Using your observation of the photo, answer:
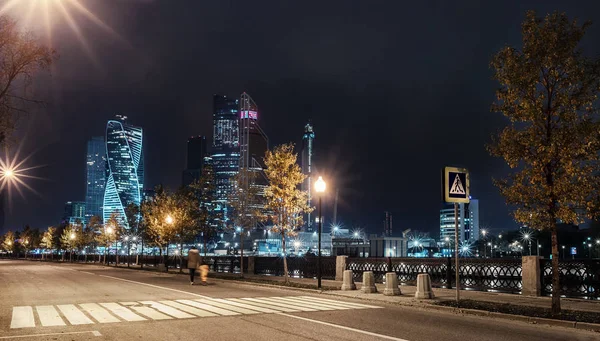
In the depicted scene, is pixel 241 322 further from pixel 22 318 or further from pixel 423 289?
pixel 423 289

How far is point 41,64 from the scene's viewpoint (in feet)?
71.8

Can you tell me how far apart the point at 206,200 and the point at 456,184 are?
1744 inches

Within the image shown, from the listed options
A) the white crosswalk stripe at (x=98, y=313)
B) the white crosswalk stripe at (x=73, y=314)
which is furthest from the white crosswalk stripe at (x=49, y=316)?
the white crosswalk stripe at (x=98, y=313)

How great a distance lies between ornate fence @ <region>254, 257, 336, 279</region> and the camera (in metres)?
35.4

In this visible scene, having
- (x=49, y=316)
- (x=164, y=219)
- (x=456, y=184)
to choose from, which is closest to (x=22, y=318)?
(x=49, y=316)

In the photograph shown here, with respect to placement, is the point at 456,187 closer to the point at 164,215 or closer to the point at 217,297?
the point at 217,297

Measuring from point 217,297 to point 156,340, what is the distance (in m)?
9.86

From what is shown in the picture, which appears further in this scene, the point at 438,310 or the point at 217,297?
the point at 217,297

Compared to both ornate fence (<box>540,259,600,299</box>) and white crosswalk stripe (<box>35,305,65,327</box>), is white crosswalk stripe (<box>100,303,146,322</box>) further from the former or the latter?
ornate fence (<box>540,259,600,299</box>)

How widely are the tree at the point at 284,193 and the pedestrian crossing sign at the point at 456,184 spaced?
38.1 ft

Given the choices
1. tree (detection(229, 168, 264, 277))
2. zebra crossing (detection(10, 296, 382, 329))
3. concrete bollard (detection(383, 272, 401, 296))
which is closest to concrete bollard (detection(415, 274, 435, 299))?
concrete bollard (detection(383, 272, 401, 296))

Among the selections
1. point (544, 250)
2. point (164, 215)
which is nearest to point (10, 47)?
point (164, 215)

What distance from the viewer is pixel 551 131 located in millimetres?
15000

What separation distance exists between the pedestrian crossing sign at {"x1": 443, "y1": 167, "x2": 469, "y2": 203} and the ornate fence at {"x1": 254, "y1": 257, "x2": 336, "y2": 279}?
60.7 feet
